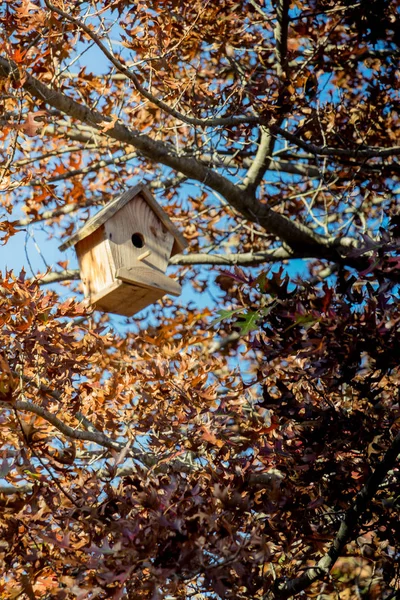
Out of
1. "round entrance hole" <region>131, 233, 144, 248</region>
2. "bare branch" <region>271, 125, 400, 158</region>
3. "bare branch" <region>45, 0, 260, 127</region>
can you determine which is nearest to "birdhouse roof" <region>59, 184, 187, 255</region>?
"round entrance hole" <region>131, 233, 144, 248</region>

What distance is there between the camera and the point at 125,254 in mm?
4074

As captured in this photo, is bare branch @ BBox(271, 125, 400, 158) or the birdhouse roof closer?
the birdhouse roof

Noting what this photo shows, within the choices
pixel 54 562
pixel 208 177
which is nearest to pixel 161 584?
pixel 54 562

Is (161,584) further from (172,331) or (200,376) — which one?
(172,331)

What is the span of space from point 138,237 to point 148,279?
421 mm

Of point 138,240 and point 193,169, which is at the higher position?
point 193,169

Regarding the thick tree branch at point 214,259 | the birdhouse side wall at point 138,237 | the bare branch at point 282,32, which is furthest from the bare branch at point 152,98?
the thick tree branch at point 214,259

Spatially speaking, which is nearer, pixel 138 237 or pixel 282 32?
pixel 138 237

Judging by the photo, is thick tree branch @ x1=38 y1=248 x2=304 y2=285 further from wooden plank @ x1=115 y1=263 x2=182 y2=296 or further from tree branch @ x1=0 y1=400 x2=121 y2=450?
tree branch @ x1=0 y1=400 x2=121 y2=450

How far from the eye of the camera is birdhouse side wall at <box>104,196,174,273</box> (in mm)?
4037

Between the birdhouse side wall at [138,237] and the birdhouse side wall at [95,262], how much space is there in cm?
4

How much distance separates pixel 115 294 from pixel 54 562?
1.79 metres

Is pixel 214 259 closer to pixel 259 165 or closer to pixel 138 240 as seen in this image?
pixel 259 165

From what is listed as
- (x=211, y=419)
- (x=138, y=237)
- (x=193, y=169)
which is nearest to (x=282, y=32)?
(x=193, y=169)
